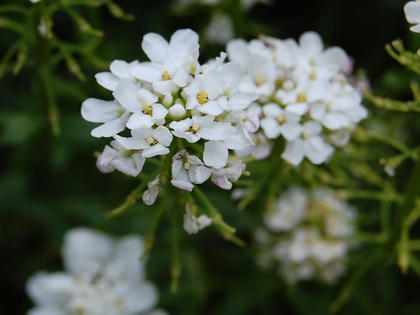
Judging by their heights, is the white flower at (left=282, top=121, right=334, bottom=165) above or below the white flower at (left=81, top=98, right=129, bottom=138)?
below

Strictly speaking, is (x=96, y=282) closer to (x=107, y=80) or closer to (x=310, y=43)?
(x=107, y=80)

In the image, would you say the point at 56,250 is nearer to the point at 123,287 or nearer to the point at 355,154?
the point at 123,287

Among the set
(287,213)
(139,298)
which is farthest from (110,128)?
(287,213)

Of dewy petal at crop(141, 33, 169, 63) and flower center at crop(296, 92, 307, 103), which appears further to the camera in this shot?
flower center at crop(296, 92, 307, 103)

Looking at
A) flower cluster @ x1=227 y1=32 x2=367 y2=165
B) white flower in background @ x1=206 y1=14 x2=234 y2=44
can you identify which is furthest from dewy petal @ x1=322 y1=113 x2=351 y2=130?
white flower in background @ x1=206 y1=14 x2=234 y2=44

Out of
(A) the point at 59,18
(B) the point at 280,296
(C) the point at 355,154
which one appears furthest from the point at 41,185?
(C) the point at 355,154

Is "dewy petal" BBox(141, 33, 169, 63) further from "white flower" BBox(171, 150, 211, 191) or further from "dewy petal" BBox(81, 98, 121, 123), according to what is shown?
"white flower" BBox(171, 150, 211, 191)
